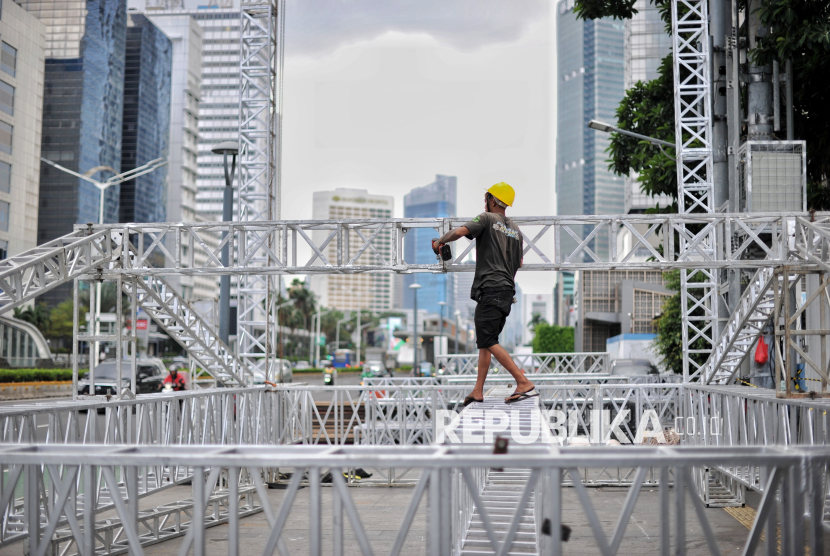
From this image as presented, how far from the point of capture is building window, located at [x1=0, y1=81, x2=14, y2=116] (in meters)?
50.1

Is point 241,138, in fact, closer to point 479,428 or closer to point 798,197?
point 798,197

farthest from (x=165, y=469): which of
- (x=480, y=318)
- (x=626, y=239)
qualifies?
(x=626, y=239)

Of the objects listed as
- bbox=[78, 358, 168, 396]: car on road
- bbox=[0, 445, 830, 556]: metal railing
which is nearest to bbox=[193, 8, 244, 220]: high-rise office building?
bbox=[78, 358, 168, 396]: car on road

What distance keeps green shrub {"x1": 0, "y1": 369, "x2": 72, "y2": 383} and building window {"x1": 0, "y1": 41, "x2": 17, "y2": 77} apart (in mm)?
21426

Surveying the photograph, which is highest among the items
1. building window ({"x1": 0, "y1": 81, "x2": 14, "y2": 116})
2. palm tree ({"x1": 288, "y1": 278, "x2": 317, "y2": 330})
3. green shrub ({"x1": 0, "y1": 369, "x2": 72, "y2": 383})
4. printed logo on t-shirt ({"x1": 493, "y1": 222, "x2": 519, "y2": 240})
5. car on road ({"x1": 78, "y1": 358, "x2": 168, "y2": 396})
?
building window ({"x1": 0, "y1": 81, "x2": 14, "y2": 116})

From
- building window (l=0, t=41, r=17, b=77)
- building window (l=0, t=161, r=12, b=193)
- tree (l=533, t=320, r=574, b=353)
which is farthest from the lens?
tree (l=533, t=320, r=574, b=353)

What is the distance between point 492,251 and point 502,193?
0.65m

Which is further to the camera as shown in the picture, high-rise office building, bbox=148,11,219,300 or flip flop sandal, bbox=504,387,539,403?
high-rise office building, bbox=148,11,219,300

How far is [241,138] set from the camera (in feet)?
63.7

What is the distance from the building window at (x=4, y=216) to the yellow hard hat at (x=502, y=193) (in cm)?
5027

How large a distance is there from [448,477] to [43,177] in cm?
8092

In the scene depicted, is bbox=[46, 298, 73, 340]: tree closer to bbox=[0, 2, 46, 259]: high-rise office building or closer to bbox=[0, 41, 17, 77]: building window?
bbox=[0, 2, 46, 259]: high-rise office building

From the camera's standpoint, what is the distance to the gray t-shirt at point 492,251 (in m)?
7.53

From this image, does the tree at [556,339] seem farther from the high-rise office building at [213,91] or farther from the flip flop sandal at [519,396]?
the flip flop sandal at [519,396]
